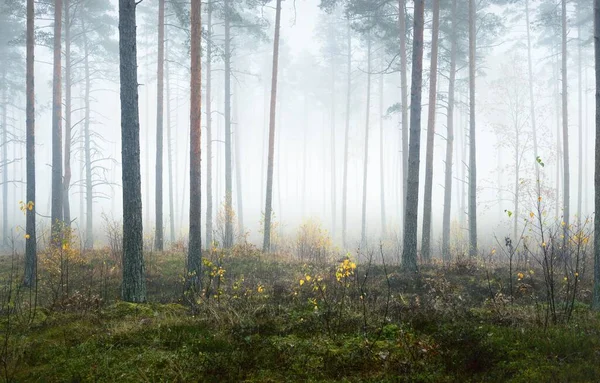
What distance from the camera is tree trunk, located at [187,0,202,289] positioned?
9.58 metres

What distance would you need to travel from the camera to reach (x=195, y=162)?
9797mm

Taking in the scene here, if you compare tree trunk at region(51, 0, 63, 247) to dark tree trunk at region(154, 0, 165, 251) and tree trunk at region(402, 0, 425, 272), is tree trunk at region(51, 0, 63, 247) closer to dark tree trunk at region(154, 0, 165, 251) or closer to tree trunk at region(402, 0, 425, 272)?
dark tree trunk at region(154, 0, 165, 251)

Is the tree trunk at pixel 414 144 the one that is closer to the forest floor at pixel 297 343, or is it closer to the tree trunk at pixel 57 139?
the forest floor at pixel 297 343

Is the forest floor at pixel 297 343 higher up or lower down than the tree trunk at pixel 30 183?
lower down

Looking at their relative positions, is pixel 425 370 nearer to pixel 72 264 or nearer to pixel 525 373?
pixel 525 373

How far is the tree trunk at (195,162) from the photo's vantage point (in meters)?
9.58

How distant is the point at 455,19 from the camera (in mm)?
17578

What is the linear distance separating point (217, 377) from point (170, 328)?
5.38ft

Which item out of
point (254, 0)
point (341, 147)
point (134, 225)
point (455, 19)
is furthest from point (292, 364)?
point (341, 147)

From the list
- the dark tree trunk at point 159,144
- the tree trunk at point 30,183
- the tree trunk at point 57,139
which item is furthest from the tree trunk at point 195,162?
the tree trunk at point 57,139

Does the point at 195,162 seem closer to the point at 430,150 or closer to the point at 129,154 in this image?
the point at 129,154

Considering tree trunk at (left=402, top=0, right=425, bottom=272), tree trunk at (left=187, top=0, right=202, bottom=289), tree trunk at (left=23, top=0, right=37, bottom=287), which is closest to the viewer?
tree trunk at (left=23, top=0, right=37, bottom=287)

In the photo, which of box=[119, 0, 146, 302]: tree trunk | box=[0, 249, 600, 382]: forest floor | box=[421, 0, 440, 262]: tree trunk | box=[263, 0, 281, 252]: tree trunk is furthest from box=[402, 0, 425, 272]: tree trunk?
box=[119, 0, 146, 302]: tree trunk

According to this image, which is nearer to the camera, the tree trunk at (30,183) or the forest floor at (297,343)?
the forest floor at (297,343)
